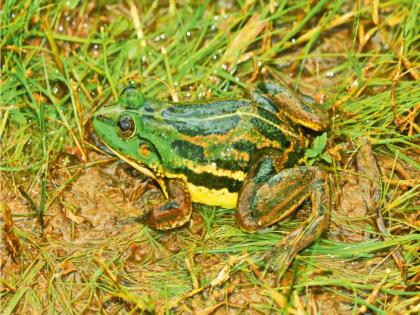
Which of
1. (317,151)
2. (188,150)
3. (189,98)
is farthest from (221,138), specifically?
(189,98)

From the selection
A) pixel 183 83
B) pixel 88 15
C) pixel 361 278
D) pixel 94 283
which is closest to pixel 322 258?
pixel 361 278

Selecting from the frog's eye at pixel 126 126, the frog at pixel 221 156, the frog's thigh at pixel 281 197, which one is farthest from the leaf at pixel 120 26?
the frog's thigh at pixel 281 197

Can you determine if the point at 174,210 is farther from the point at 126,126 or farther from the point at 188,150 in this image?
the point at 126,126

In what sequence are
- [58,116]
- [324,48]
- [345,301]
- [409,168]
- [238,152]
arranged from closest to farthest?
[345,301]
[238,152]
[409,168]
[58,116]
[324,48]

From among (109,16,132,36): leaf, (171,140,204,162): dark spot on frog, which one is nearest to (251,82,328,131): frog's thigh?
(171,140,204,162): dark spot on frog

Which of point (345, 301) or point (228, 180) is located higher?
point (228, 180)

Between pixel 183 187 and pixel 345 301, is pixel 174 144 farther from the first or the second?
pixel 345 301
